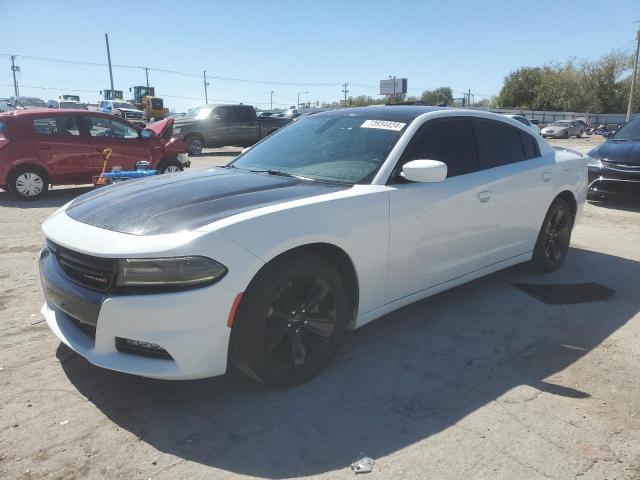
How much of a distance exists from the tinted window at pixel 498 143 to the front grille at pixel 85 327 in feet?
10.2

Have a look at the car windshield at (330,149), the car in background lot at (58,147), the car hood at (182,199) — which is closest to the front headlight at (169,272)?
the car hood at (182,199)

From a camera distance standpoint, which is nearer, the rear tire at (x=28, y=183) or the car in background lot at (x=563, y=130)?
the rear tire at (x=28, y=183)

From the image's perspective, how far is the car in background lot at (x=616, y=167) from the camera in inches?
332

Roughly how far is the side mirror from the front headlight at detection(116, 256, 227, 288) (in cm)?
143

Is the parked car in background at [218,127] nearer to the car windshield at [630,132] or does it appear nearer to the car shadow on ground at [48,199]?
the car shadow on ground at [48,199]

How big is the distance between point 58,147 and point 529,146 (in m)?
8.02

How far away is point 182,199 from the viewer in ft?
10.1

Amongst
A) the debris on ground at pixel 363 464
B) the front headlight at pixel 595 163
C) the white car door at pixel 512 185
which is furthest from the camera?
the front headlight at pixel 595 163

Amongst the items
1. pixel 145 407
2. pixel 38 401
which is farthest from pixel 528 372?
pixel 38 401

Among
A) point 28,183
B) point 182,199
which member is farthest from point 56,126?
point 182,199

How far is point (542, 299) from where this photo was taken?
15.2ft

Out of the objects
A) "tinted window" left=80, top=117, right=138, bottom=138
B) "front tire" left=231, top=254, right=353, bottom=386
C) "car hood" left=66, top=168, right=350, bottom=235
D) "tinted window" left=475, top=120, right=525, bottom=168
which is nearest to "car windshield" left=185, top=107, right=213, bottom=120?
"tinted window" left=80, top=117, right=138, bottom=138

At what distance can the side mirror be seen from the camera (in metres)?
3.35

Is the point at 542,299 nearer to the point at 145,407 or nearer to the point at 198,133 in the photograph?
the point at 145,407
